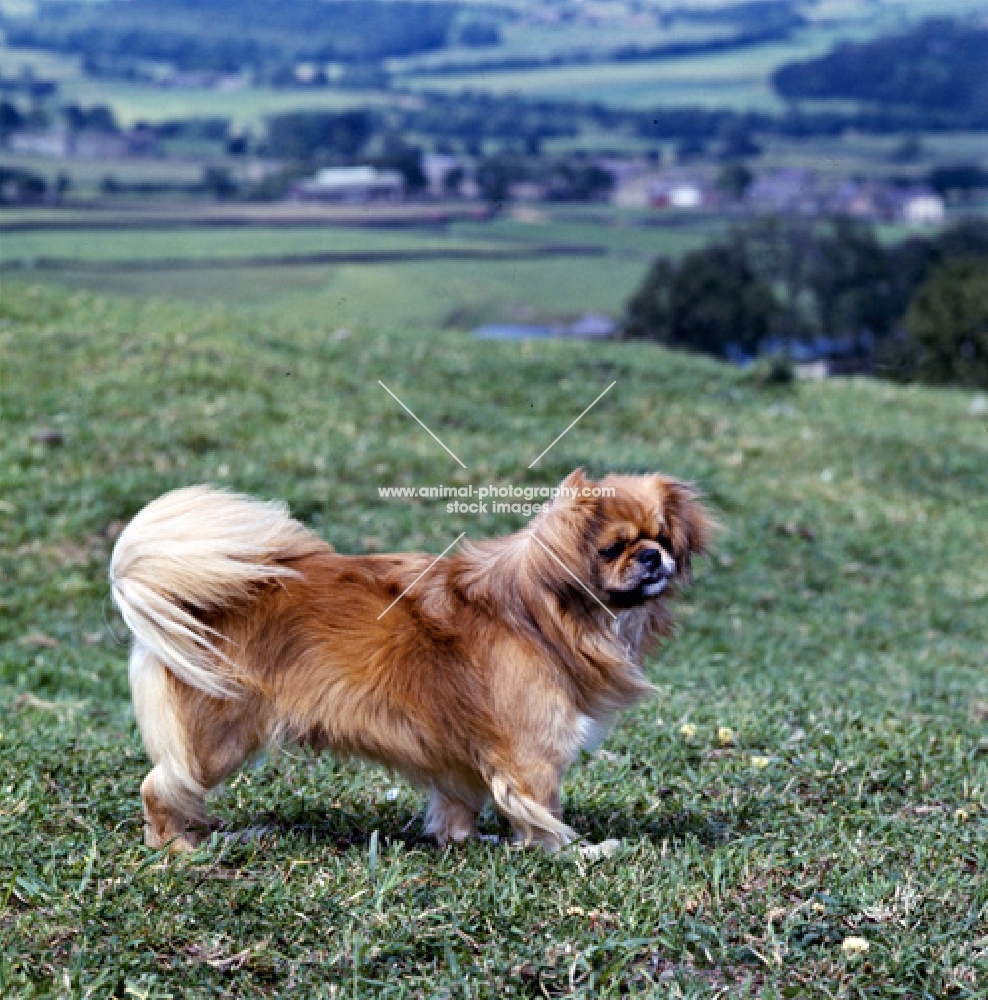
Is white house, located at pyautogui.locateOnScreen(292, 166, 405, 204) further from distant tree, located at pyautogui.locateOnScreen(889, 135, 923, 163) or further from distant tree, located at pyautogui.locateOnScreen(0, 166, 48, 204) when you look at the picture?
distant tree, located at pyautogui.locateOnScreen(889, 135, 923, 163)

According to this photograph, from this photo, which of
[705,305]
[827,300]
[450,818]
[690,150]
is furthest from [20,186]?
[450,818]

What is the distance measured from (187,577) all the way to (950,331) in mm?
18240

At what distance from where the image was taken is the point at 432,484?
32.4 ft

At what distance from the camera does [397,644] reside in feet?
13.1

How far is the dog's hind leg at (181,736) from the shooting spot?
155 inches

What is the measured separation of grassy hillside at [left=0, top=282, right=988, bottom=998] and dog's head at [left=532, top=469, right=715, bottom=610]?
86cm

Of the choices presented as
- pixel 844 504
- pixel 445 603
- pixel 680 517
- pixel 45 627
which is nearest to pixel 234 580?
pixel 445 603

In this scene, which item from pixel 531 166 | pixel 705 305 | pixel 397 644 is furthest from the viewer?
pixel 705 305

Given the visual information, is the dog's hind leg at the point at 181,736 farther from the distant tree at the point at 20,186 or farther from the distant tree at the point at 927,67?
the distant tree at the point at 927,67

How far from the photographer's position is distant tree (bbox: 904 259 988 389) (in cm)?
1986

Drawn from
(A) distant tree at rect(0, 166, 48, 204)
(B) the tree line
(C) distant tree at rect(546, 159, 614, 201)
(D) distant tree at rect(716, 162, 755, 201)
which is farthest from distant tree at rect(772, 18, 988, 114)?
(A) distant tree at rect(0, 166, 48, 204)

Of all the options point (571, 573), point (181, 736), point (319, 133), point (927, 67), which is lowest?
point (181, 736)

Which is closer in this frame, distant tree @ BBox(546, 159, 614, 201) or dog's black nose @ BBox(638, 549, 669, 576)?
dog's black nose @ BBox(638, 549, 669, 576)

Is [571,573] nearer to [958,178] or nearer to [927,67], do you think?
[958,178]
